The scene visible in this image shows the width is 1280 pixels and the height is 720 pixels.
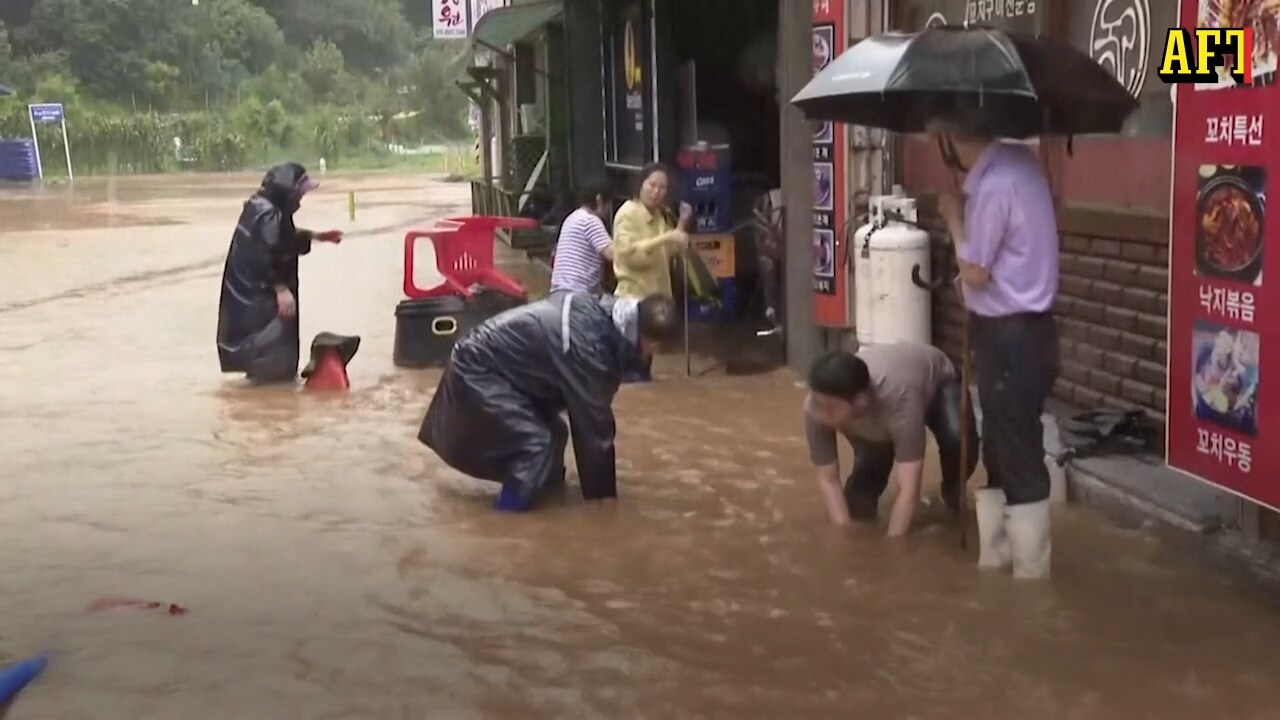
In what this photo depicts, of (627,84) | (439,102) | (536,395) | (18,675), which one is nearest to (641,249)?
(536,395)

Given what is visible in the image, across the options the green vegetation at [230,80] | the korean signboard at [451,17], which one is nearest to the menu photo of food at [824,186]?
the korean signboard at [451,17]

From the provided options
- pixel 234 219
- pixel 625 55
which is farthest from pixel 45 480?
pixel 234 219

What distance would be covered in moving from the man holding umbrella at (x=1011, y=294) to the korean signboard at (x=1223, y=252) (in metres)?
0.56

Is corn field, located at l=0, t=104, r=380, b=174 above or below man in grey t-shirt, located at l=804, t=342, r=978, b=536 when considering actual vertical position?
above

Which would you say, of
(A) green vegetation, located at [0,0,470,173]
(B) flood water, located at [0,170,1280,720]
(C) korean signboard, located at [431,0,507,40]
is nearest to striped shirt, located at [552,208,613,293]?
(B) flood water, located at [0,170,1280,720]

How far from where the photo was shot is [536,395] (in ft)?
23.6

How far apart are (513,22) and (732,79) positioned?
401 centimetres

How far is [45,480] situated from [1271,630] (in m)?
5.77

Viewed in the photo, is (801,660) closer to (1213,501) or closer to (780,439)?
(1213,501)

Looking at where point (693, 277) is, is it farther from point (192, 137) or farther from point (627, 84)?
point (192, 137)

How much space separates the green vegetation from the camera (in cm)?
5216

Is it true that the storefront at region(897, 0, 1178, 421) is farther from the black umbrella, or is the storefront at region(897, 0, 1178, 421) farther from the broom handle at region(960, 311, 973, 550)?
the black umbrella

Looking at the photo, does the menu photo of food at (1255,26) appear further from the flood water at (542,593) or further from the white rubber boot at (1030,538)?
the flood water at (542,593)

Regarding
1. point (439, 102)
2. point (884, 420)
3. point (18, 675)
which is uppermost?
point (439, 102)
